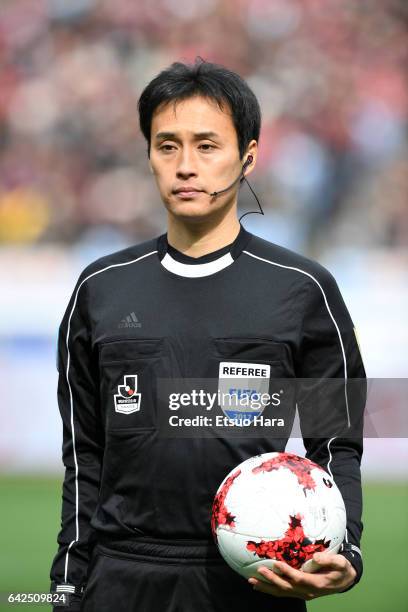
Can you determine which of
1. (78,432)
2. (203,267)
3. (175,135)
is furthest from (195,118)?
(78,432)

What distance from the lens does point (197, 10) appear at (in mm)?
14586

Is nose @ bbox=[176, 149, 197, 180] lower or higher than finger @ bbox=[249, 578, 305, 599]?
higher

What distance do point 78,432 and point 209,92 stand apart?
1.08m

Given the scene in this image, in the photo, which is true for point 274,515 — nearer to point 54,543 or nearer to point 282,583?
point 282,583

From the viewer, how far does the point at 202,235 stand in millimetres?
3154

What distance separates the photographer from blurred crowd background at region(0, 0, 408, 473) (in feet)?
43.3

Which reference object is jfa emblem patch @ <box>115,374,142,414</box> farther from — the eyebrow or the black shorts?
the eyebrow

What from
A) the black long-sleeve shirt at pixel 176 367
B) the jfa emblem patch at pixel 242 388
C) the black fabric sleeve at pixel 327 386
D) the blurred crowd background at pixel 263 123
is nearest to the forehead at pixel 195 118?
the black long-sleeve shirt at pixel 176 367

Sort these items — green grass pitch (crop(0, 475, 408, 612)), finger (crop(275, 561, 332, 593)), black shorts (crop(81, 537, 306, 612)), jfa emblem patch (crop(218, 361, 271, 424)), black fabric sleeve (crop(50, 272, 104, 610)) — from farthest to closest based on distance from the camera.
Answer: green grass pitch (crop(0, 475, 408, 612)) → black fabric sleeve (crop(50, 272, 104, 610)) → jfa emblem patch (crop(218, 361, 271, 424)) → black shorts (crop(81, 537, 306, 612)) → finger (crop(275, 561, 332, 593))

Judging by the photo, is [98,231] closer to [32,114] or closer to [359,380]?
[32,114]

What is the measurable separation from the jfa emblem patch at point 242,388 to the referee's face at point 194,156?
1.51ft

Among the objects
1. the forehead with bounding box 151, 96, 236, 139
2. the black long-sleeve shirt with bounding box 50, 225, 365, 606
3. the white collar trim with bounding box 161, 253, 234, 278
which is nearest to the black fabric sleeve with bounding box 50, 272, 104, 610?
the black long-sleeve shirt with bounding box 50, 225, 365, 606

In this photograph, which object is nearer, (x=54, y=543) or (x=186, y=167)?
(x=186, y=167)

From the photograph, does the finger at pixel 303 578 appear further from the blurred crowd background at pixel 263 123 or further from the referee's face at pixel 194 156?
the blurred crowd background at pixel 263 123
